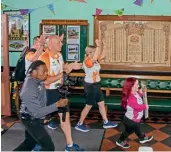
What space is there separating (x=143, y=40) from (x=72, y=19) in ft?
5.11

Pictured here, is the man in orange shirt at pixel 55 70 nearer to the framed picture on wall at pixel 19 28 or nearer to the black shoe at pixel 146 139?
A: the black shoe at pixel 146 139

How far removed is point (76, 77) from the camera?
7707 millimetres

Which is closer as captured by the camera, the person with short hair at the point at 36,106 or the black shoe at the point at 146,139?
the person with short hair at the point at 36,106

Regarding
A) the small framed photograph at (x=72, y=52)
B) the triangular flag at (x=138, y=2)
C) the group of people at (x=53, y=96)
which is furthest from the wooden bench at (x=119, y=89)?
the triangular flag at (x=138, y=2)

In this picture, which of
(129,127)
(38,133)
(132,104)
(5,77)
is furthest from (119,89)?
(38,133)

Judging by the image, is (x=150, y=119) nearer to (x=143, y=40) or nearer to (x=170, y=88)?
(x=170, y=88)

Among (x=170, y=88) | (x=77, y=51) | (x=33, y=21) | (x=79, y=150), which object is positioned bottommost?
(x=79, y=150)

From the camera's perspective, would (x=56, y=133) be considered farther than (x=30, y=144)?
Yes

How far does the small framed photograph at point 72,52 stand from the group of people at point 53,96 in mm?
1409

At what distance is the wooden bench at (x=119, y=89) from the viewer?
7.29m

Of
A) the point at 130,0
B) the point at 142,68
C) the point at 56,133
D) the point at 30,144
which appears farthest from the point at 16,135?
the point at 130,0

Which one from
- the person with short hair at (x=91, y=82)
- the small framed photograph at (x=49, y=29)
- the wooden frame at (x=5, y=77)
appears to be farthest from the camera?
the small framed photograph at (x=49, y=29)

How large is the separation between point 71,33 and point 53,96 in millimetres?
2886

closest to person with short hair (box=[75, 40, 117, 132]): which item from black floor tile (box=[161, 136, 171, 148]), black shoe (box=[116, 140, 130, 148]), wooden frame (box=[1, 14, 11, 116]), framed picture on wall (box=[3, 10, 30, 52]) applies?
black shoe (box=[116, 140, 130, 148])
